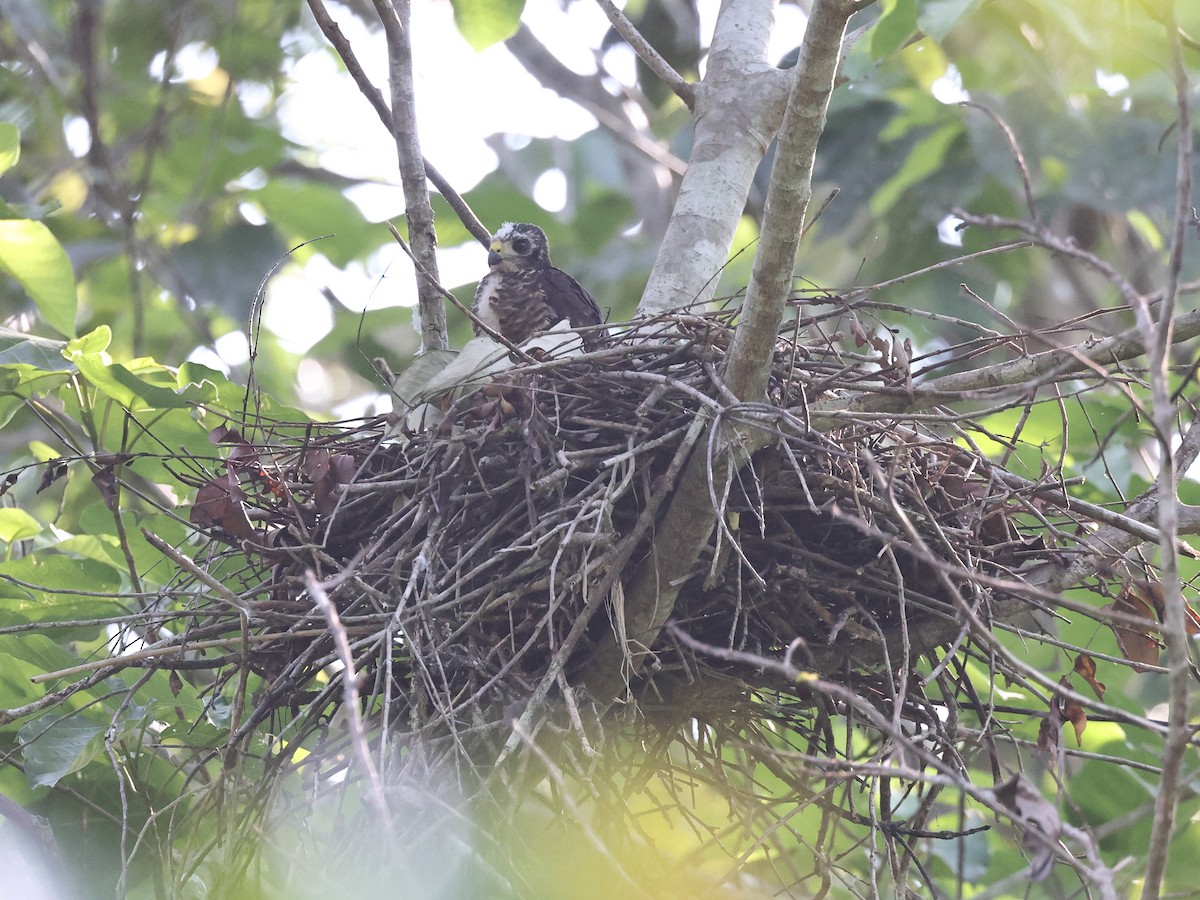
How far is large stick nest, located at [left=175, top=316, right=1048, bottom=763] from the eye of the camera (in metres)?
2.11

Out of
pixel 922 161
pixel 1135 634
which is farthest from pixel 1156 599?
pixel 922 161

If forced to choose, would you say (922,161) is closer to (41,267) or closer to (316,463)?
(316,463)

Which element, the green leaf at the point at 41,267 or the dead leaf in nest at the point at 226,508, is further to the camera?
the green leaf at the point at 41,267

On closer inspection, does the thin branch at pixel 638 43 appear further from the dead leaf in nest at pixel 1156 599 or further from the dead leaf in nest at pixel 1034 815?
the dead leaf in nest at pixel 1034 815

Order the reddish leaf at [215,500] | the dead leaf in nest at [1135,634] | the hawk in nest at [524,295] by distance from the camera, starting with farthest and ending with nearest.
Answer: the hawk in nest at [524,295], the reddish leaf at [215,500], the dead leaf in nest at [1135,634]

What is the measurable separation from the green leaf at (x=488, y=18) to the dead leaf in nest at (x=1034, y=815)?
8.14 feet

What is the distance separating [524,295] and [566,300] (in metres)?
0.13

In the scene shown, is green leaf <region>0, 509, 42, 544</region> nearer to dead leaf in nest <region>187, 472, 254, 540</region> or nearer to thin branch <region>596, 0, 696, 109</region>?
dead leaf in nest <region>187, 472, 254, 540</region>

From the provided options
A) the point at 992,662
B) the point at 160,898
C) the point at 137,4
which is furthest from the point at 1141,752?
the point at 137,4

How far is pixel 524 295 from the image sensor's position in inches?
139

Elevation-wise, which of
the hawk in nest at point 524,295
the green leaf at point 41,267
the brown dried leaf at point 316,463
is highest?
Result: the green leaf at point 41,267

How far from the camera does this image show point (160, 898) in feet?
7.68

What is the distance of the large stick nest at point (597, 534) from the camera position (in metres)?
2.11

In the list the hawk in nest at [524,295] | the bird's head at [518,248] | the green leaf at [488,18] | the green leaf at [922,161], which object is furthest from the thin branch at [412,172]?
the green leaf at [922,161]
